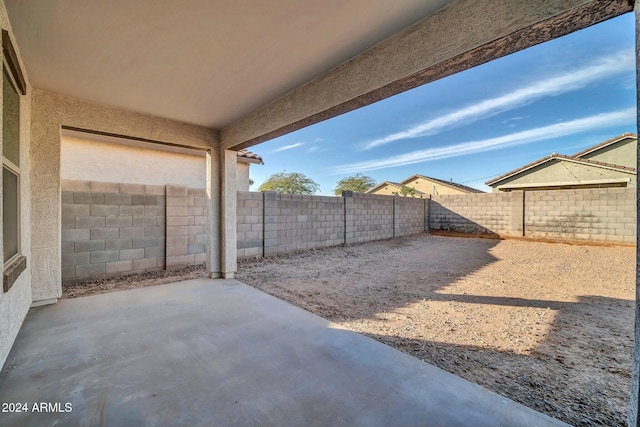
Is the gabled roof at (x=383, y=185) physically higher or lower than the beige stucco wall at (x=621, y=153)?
lower

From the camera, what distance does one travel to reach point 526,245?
9.02m

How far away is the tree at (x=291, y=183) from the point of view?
19.4 m

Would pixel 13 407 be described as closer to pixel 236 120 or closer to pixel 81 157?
pixel 236 120

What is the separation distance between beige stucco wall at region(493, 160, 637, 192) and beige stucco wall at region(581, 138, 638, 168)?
68.6 inches

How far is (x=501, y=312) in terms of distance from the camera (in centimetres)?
340

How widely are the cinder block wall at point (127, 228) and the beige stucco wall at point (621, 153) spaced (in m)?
19.9

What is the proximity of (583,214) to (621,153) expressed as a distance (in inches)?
321

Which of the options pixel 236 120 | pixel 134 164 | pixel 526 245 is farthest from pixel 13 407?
pixel 526 245

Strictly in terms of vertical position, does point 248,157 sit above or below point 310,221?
above

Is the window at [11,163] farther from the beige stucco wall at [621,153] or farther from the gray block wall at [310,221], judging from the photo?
the beige stucco wall at [621,153]

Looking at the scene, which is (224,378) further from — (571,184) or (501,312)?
(571,184)

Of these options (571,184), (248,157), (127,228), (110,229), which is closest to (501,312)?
(127,228)

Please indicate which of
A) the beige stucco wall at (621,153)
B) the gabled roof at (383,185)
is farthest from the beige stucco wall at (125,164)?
the beige stucco wall at (621,153)

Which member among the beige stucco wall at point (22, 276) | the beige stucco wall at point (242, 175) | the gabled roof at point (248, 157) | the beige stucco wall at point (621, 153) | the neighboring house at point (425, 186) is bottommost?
the beige stucco wall at point (22, 276)
